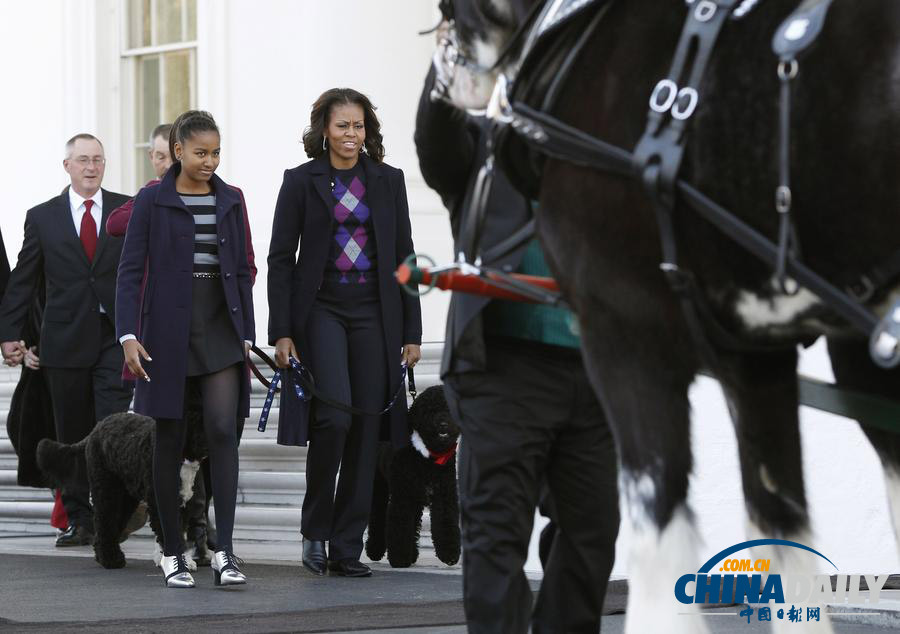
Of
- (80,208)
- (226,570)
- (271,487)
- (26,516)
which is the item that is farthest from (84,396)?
(226,570)

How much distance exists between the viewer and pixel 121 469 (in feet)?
26.3

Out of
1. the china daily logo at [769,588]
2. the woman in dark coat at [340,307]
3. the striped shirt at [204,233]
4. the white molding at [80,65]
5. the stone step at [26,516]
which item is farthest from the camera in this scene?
the white molding at [80,65]

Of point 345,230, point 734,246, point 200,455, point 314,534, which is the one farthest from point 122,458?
point 734,246

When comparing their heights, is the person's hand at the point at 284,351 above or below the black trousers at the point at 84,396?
above

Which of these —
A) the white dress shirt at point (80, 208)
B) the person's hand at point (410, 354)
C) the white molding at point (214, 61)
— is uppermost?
the white molding at point (214, 61)

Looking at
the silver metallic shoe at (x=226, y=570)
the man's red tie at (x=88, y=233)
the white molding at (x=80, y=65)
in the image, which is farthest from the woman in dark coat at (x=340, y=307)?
the white molding at (x=80, y=65)

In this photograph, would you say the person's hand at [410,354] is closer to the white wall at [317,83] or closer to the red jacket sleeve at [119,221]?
the red jacket sleeve at [119,221]

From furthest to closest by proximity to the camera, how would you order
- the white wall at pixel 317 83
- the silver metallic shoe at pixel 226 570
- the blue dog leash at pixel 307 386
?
1. the white wall at pixel 317 83
2. the blue dog leash at pixel 307 386
3. the silver metallic shoe at pixel 226 570

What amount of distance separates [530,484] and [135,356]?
3663 millimetres

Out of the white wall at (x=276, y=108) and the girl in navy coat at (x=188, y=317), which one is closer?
the white wall at (x=276, y=108)

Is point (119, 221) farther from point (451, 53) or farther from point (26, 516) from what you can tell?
point (451, 53)

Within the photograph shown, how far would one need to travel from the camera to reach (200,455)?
776 centimetres

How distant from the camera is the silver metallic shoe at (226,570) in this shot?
7285mm

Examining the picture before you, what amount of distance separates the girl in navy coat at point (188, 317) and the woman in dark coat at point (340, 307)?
0.29m
